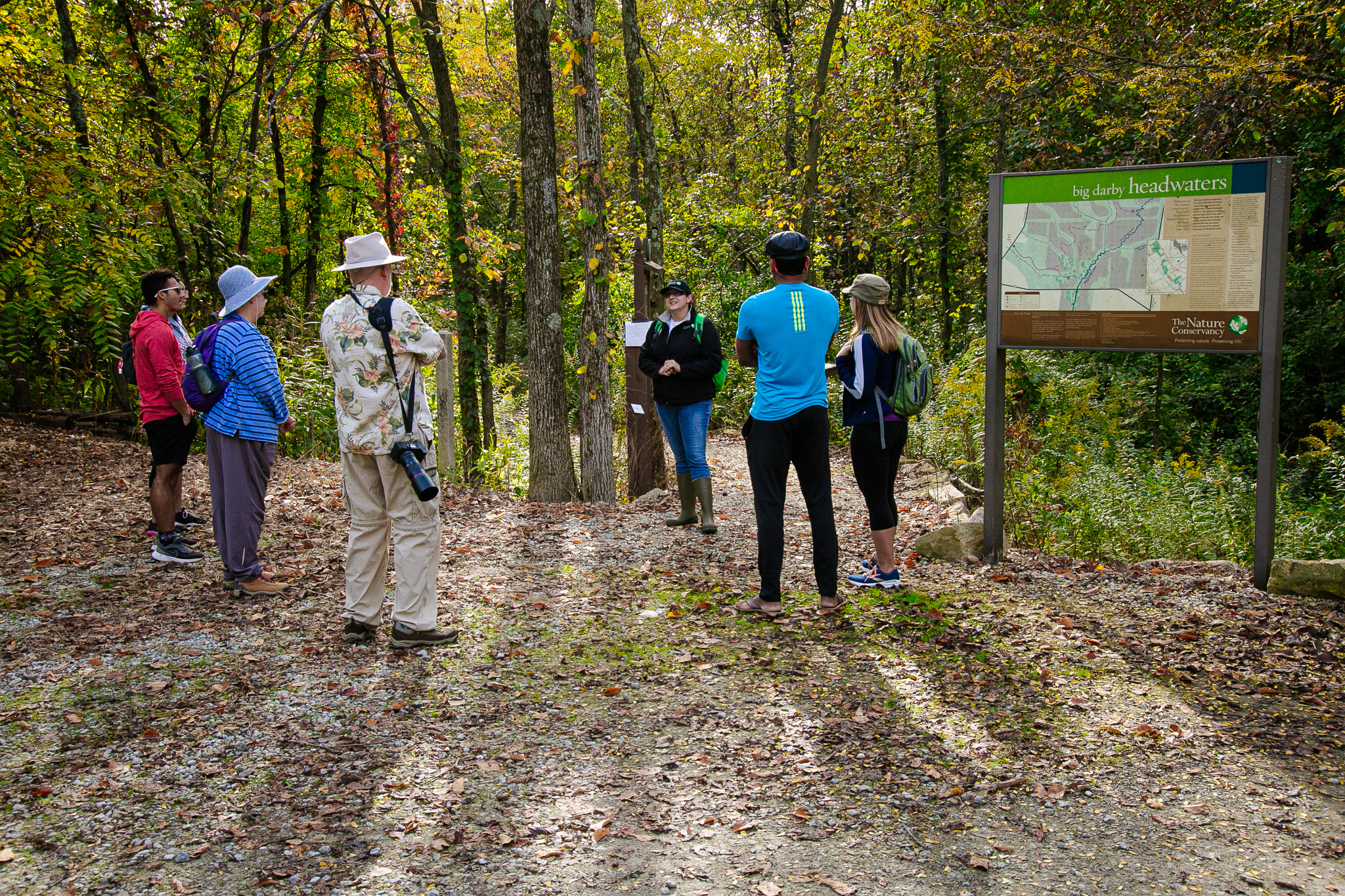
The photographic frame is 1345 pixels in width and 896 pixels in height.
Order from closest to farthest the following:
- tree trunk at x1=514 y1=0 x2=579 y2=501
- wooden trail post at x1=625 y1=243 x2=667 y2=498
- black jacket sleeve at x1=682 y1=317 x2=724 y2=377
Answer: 1. black jacket sleeve at x1=682 y1=317 x2=724 y2=377
2. tree trunk at x1=514 y1=0 x2=579 y2=501
3. wooden trail post at x1=625 y1=243 x2=667 y2=498

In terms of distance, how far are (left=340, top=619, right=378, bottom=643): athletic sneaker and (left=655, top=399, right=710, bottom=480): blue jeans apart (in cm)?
328

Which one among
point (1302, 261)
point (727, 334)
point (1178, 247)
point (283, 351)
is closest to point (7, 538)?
point (283, 351)

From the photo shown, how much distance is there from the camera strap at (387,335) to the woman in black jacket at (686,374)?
303cm

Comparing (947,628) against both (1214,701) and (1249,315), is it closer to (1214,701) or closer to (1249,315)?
(1214,701)

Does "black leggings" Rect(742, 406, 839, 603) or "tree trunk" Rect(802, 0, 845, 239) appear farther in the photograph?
"tree trunk" Rect(802, 0, 845, 239)

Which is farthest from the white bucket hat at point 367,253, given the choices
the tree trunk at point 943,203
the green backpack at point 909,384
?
the tree trunk at point 943,203

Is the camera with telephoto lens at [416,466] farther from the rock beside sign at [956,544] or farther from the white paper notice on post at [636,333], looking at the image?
the white paper notice on post at [636,333]

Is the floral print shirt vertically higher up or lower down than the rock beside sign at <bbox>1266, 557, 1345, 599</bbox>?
higher up

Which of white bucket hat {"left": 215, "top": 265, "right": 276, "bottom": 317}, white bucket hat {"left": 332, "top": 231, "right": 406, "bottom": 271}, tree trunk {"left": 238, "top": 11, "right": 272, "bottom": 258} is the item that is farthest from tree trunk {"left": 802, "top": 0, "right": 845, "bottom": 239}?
white bucket hat {"left": 332, "top": 231, "right": 406, "bottom": 271}

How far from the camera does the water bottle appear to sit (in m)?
5.70

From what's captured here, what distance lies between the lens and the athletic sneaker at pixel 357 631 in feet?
17.1

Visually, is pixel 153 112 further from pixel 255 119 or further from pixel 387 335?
pixel 387 335

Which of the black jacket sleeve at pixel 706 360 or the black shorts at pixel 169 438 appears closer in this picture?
the black shorts at pixel 169 438

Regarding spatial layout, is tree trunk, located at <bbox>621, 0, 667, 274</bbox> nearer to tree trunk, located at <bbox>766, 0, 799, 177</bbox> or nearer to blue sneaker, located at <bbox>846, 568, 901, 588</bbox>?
tree trunk, located at <bbox>766, 0, 799, 177</bbox>
